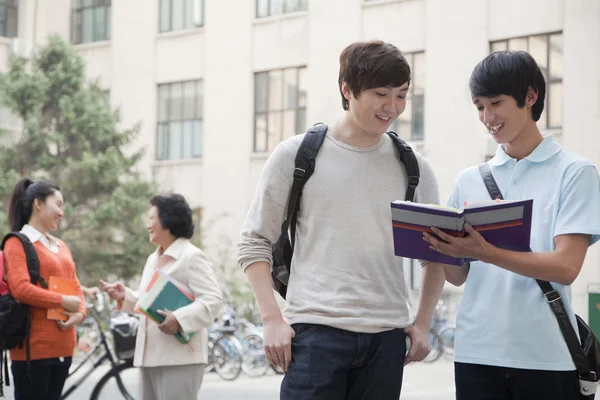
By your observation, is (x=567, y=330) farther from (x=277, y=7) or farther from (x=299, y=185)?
(x=277, y=7)

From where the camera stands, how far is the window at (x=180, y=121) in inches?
623

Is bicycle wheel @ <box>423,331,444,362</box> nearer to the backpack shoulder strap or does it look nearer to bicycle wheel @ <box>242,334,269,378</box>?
bicycle wheel @ <box>242,334,269,378</box>

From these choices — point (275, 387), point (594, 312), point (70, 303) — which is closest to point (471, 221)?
point (70, 303)

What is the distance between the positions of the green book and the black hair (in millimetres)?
747

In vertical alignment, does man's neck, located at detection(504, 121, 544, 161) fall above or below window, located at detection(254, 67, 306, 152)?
below

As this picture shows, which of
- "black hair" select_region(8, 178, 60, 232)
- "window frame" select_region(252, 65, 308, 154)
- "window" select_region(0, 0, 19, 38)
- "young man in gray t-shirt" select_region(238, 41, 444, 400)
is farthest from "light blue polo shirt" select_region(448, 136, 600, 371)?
"window" select_region(0, 0, 19, 38)

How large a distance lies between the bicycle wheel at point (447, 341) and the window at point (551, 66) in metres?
2.73

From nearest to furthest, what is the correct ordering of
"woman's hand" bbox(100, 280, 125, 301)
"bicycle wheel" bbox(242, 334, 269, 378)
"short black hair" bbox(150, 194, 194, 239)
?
"short black hair" bbox(150, 194, 194, 239)
"woman's hand" bbox(100, 280, 125, 301)
"bicycle wheel" bbox(242, 334, 269, 378)

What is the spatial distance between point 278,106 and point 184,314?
11.0 metres

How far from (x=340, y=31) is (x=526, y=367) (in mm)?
12083

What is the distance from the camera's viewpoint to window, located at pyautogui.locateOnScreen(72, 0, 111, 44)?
1716 centimetres

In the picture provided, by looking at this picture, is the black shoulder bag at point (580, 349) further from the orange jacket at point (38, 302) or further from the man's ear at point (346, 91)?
the orange jacket at point (38, 302)

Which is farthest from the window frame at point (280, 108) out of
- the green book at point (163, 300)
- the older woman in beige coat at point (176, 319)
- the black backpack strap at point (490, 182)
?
the black backpack strap at point (490, 182)

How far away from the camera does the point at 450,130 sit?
1262 centimetres
